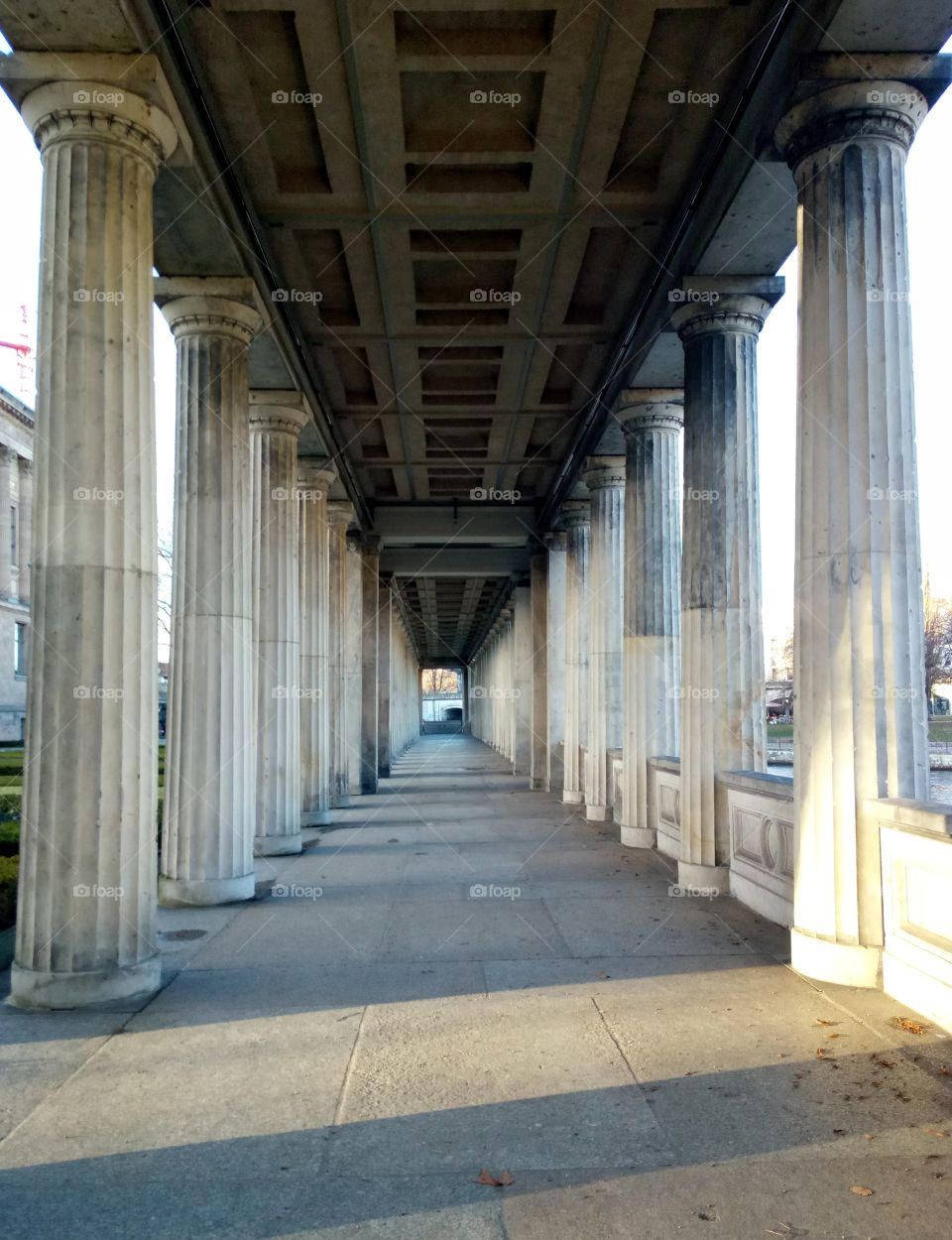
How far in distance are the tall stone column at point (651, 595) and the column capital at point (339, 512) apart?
326 inches

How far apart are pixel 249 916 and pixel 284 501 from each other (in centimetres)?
633

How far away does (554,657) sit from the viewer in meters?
26.8

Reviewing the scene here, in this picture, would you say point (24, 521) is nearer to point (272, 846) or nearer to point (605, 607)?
point (605, 607)

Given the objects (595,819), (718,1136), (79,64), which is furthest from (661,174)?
(595,819)

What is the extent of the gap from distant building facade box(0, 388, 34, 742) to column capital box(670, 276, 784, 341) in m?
44.8

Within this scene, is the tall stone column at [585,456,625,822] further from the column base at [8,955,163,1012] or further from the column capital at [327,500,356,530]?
the column base at [8,955,163,1012]

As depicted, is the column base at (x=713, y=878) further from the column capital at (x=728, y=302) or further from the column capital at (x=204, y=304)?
the column capital at (x=204, y=304)

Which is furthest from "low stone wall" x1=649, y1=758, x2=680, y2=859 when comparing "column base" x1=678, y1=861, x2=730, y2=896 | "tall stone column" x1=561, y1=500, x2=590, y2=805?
"tall stone column" x1=561, y1=500, x2=590, y2=805

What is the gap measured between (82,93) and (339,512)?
48.3 feet

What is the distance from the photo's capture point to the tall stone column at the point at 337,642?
2189cm

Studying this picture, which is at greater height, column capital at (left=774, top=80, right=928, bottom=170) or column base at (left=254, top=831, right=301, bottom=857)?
column capital at (left=774, top=80, right=928, bottom=170)

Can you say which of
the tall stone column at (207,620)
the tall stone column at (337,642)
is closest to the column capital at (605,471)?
the tall stone column at (337,642)

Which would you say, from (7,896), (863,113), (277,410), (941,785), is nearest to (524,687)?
(941,785)

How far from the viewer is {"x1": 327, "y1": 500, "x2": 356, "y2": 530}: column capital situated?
21.8 m
